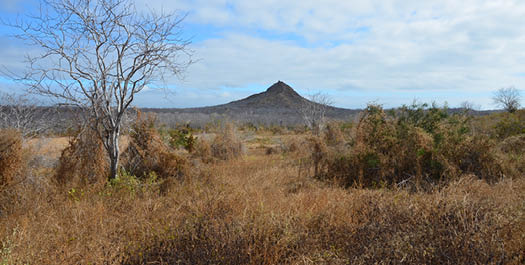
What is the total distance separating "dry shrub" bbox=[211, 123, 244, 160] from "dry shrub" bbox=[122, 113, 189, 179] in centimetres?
521

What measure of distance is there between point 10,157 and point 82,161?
121cm

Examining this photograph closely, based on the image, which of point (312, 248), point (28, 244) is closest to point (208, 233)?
point (312, 248)

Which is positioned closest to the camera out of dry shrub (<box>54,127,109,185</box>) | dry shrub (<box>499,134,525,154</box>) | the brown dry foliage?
the brown dry foliage

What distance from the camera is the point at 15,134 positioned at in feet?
21.6

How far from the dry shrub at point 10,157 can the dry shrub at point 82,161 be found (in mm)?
698

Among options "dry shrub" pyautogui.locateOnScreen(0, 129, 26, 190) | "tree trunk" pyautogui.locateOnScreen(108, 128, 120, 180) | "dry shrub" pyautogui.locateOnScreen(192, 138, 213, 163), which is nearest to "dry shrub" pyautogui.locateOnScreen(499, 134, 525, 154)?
"dry shrub" pyautogui.locateOnScreen(192, 138, 213, 163)

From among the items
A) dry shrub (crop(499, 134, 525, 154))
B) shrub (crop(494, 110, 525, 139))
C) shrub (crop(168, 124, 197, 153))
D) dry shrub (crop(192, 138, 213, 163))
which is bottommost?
dry shrub (crop(192, 138, 213, 163))

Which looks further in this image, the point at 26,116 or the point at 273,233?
the point at 26,116

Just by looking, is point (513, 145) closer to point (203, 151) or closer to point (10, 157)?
point (203, 151)

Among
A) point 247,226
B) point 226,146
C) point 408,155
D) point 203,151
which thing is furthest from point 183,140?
point 247,226

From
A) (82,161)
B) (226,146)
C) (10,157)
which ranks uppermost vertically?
(10,157)

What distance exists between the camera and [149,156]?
854 cm

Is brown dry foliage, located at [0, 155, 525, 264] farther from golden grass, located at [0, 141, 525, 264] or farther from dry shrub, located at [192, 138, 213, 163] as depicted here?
dry shrub, located at [192, 138, 213, 163]

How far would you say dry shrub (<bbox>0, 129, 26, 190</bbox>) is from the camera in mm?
6195
